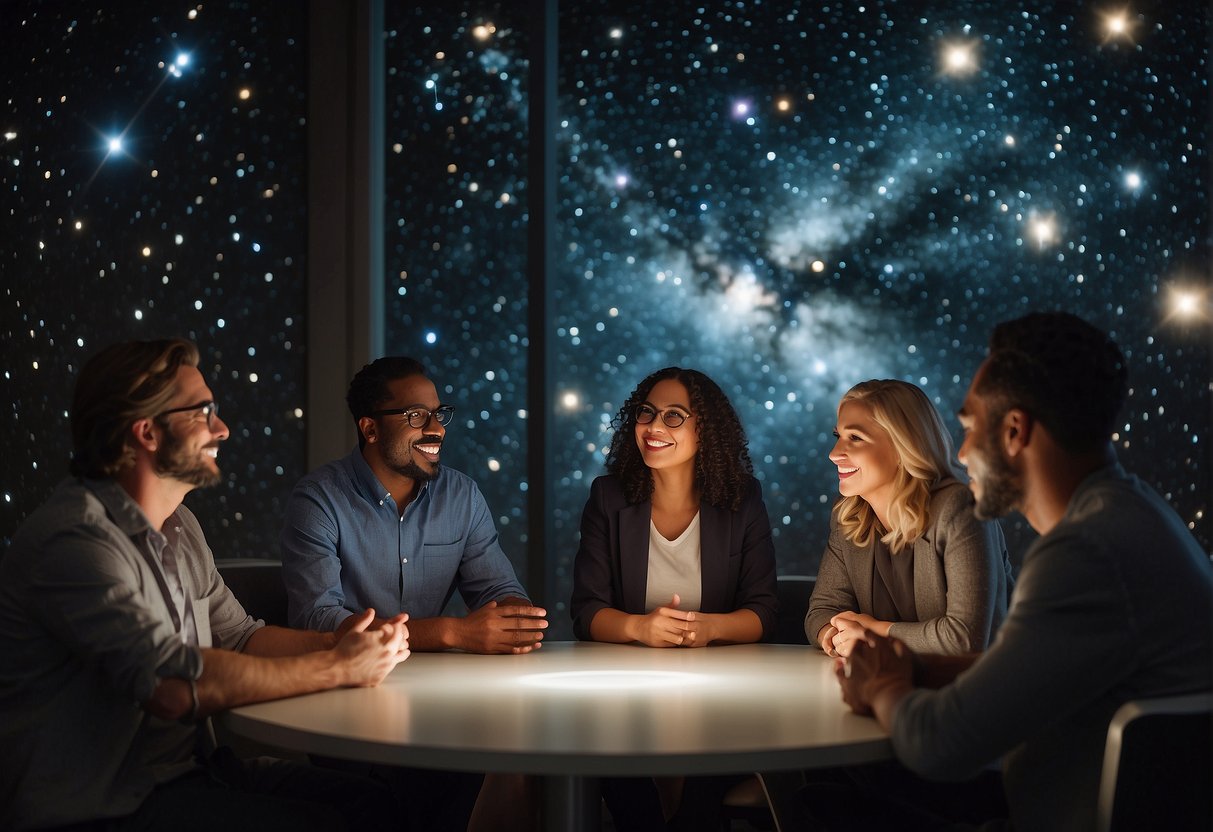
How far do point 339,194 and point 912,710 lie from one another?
128 inches

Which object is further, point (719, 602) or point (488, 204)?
point (488, 204)

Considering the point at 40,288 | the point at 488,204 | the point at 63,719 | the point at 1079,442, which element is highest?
the point at 488,204

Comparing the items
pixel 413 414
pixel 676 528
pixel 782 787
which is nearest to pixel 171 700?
pixel 782 787

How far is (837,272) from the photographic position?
419 centimetres

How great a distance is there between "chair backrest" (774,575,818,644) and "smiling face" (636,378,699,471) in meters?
0.44

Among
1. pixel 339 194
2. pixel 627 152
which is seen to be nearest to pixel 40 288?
pixel 339 194

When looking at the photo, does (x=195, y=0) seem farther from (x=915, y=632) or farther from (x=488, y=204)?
(x=915, y=632)

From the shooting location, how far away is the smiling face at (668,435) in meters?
3.03

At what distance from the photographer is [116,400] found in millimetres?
2018

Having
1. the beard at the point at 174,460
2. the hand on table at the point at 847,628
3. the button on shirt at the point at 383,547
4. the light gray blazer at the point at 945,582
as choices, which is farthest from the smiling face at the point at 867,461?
the beard at the point at 174,460

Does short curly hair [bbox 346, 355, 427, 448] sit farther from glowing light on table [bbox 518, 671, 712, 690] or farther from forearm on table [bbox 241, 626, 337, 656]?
glowing light on table [bbox 518, 671, 712, 690]

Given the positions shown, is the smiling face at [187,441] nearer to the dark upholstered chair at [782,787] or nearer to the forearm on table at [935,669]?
the dark upholstered chair at [782,787]

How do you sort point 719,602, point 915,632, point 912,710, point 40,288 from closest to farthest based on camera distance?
point 912,710 < point 915,632 < point 719,602 < point 40,288

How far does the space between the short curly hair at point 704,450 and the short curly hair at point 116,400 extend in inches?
54.6
